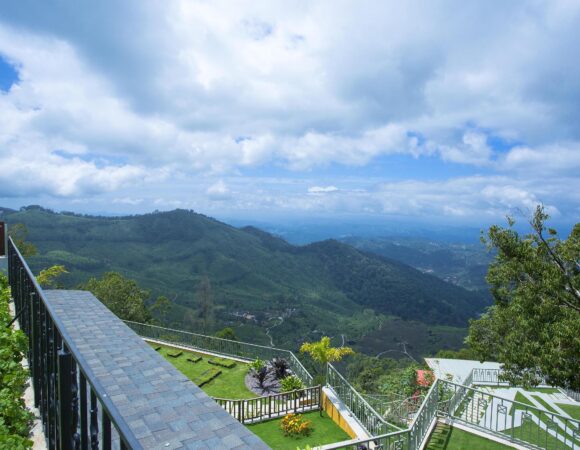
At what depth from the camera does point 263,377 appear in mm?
14656

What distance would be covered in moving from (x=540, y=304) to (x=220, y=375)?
1200 centimetres

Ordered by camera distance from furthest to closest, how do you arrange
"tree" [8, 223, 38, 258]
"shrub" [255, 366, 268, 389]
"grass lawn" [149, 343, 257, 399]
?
"tree" [8, 223, 38, 258] < "shrub" [255, 366, 268, 389] < "grass lawn" [149, 343, 257, 399]

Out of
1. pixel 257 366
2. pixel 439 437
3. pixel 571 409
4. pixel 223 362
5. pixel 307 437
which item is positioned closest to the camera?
pixel 439 437

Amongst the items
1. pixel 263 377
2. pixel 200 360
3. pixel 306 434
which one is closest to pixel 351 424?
pixel 306 434

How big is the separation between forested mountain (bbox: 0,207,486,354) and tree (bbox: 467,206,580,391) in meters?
74.5

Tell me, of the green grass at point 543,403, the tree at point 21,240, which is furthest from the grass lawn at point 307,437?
the tree at point 21,240

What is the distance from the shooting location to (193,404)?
7105 millimetres

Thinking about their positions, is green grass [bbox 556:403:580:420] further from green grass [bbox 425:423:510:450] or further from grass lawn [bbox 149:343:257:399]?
grass lawn [bbox 149:343:257:399]

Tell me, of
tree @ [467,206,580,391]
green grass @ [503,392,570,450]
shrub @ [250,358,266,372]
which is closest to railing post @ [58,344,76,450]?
green grass @ [503,392,570,450]

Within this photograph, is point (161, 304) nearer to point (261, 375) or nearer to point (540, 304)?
point (261, 375)

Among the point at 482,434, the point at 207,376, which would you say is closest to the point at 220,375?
the point at 207,376

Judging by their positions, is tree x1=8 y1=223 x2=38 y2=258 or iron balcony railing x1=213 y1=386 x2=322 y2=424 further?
tree x1=8 y1=223 x2=38 y2=258

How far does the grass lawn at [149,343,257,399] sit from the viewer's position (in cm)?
1402

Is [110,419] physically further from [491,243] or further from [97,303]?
[97,303]
